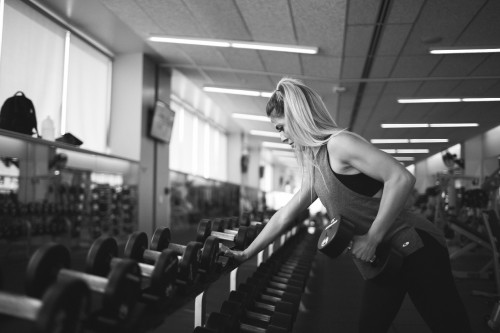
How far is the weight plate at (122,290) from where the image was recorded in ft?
3.23

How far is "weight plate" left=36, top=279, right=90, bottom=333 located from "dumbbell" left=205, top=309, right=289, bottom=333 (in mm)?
769

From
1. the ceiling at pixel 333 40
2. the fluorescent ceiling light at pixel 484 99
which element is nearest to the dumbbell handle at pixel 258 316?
the ceiling at pixel 333 40

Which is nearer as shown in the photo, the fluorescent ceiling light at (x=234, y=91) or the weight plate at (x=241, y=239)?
the weight plate at (x=241, y=239)

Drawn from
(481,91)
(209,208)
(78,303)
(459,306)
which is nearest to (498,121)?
(481,91)

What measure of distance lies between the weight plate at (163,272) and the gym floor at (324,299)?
108 cm

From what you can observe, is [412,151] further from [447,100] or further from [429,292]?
[429,292]

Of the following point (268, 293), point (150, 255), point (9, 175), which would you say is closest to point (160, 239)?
point (150, 255)

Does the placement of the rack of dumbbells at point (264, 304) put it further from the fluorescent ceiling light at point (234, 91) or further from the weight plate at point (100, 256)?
the fluorescent ceiling light at point (234, 91)

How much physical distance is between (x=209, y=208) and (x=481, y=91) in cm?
586

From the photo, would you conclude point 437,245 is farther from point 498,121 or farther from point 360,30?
point 498,121

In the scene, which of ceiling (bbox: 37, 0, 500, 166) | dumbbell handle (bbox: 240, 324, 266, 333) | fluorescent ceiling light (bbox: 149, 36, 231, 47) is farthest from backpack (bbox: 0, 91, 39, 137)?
dumbbell handle (bbox: 240, 324, 266, 333)

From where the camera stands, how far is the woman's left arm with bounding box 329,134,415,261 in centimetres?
114

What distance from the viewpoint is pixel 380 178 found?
118cm

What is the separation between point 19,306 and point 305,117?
908mm
